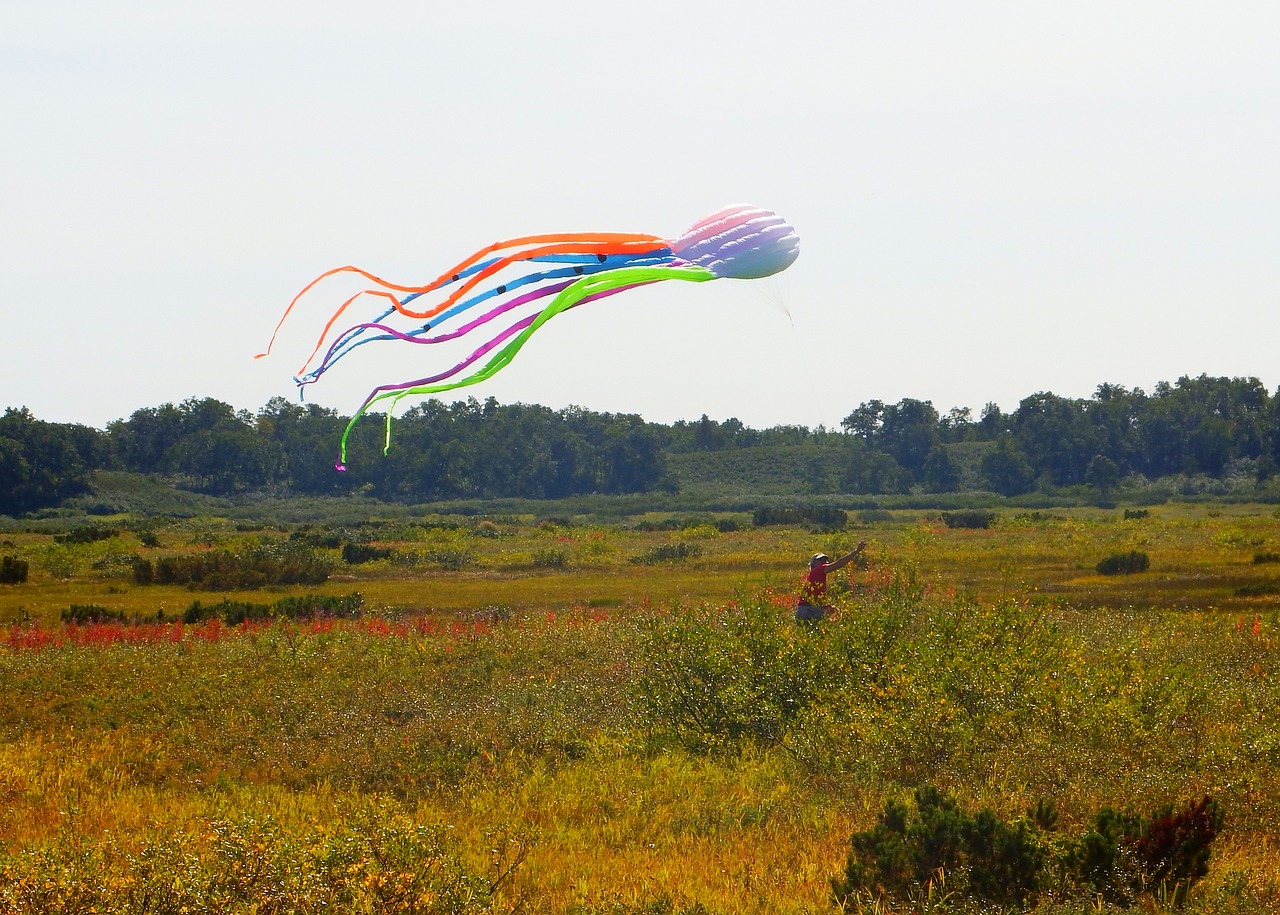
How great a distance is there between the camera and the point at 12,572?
35.0 meters

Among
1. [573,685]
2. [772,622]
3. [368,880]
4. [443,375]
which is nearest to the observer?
[368,880]

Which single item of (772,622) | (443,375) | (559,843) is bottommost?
(559,843)

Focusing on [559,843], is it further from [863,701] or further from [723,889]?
[863,701]

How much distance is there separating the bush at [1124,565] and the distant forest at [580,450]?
261 ft

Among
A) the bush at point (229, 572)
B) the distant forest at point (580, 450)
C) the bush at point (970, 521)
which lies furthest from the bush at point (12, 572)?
the distant forest at point (580, 450)

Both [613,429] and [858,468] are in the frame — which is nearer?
[858,468]

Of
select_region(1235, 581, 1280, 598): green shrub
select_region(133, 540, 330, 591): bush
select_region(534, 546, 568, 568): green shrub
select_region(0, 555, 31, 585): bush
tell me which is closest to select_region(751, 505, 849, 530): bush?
select_region(534, 546, 568, 568): green shrub

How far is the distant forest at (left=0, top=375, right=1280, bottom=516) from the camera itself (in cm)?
11612

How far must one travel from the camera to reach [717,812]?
34.9ft

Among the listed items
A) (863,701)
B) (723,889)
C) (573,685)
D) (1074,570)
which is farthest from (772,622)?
(1074,570)

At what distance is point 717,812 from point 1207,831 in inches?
152

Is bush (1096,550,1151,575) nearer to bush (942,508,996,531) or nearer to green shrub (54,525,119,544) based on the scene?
bush (942,508,996,531)

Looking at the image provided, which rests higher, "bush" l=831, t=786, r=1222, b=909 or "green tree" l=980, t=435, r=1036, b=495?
"green tree" l=980, t=435, r=1036, b=495

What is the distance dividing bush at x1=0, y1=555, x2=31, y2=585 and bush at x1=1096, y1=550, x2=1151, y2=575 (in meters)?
30.2
